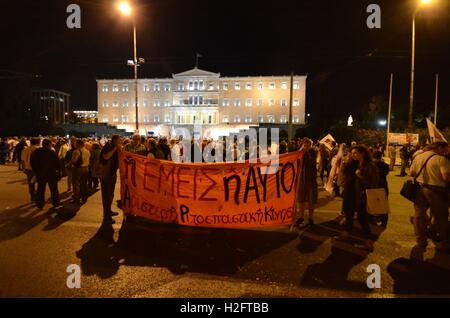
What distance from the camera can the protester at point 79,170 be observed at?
9.59 m

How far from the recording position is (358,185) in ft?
21.3

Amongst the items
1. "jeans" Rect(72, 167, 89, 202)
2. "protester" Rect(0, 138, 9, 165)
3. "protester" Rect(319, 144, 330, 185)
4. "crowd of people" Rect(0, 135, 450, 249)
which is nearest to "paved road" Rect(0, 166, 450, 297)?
"crowd of people" Rect(0, 135, 450, 249)

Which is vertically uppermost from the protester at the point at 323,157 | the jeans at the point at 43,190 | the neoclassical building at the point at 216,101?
the neoclassical building at the point at 216,101

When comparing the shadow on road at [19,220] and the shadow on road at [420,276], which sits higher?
the shadow on road at [420,276]

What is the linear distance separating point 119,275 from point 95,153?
242 inches

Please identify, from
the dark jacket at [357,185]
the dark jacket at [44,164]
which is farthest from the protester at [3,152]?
the dark jacket at [357,185]

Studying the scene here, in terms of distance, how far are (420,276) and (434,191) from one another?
1.67 meters

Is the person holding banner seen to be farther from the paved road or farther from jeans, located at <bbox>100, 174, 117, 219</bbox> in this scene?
the paved road

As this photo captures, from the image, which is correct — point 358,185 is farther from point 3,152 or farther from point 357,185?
point 3,152

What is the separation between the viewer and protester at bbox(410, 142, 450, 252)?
19.0ft

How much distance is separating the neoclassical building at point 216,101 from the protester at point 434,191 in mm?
78857

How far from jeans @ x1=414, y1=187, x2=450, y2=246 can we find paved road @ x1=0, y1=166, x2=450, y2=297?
0.99 ft

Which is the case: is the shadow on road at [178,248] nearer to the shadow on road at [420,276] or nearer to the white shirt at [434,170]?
the shadow on road at [420,276]

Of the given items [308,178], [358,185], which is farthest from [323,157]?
[358,185]
